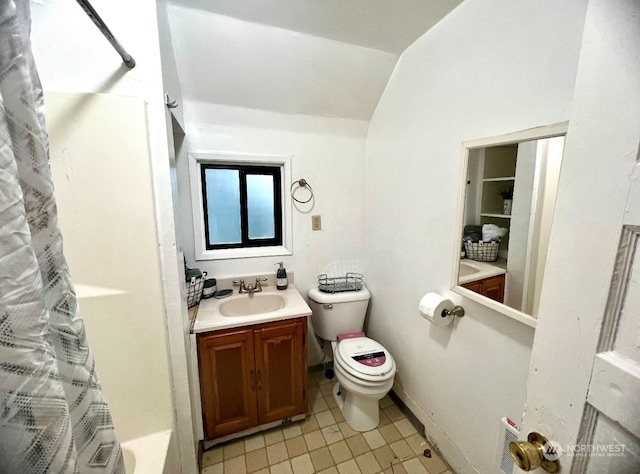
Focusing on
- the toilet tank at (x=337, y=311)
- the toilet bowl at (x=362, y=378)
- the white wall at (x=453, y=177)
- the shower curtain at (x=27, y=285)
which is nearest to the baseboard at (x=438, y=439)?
the white wall at (x=453, y=177)

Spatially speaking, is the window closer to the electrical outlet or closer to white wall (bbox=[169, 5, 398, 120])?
the electrical outlet

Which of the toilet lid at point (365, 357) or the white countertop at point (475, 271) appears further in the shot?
the toilet lid at point (365, 357)

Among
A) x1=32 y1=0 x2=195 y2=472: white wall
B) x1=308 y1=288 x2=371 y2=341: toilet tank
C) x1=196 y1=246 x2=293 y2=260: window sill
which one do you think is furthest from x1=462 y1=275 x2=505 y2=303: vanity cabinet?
x1=32 y1=0 x2=195 y2=472: white wall

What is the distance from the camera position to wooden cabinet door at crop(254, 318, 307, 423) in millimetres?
1412

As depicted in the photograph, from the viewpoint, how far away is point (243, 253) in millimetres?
1793

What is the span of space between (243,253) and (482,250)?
1.47 meters

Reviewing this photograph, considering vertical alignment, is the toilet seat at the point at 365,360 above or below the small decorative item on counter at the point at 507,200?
below

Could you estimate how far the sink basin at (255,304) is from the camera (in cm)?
166

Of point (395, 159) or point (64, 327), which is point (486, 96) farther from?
point (64, 327)

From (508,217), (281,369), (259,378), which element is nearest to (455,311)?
(508,217)

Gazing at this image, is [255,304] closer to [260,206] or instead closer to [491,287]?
[260,206]

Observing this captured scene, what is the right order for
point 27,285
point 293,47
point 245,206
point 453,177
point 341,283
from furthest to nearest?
point 341,283 < point 245,206 < point 293,47 < point 453,177 < point 27,285

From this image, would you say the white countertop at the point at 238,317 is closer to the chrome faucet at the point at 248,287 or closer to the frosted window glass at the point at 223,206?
the chrome faucet at the point at 248,287

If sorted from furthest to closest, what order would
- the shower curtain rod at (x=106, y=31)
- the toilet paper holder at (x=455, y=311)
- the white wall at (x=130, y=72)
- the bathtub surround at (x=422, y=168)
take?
the toilet paper holder at (x=455, y=311) → the white wall at (x=130, y=72) → the shower curtain rod at (x=106, y=31) → the bathtub surround at (x=422, y=168)
